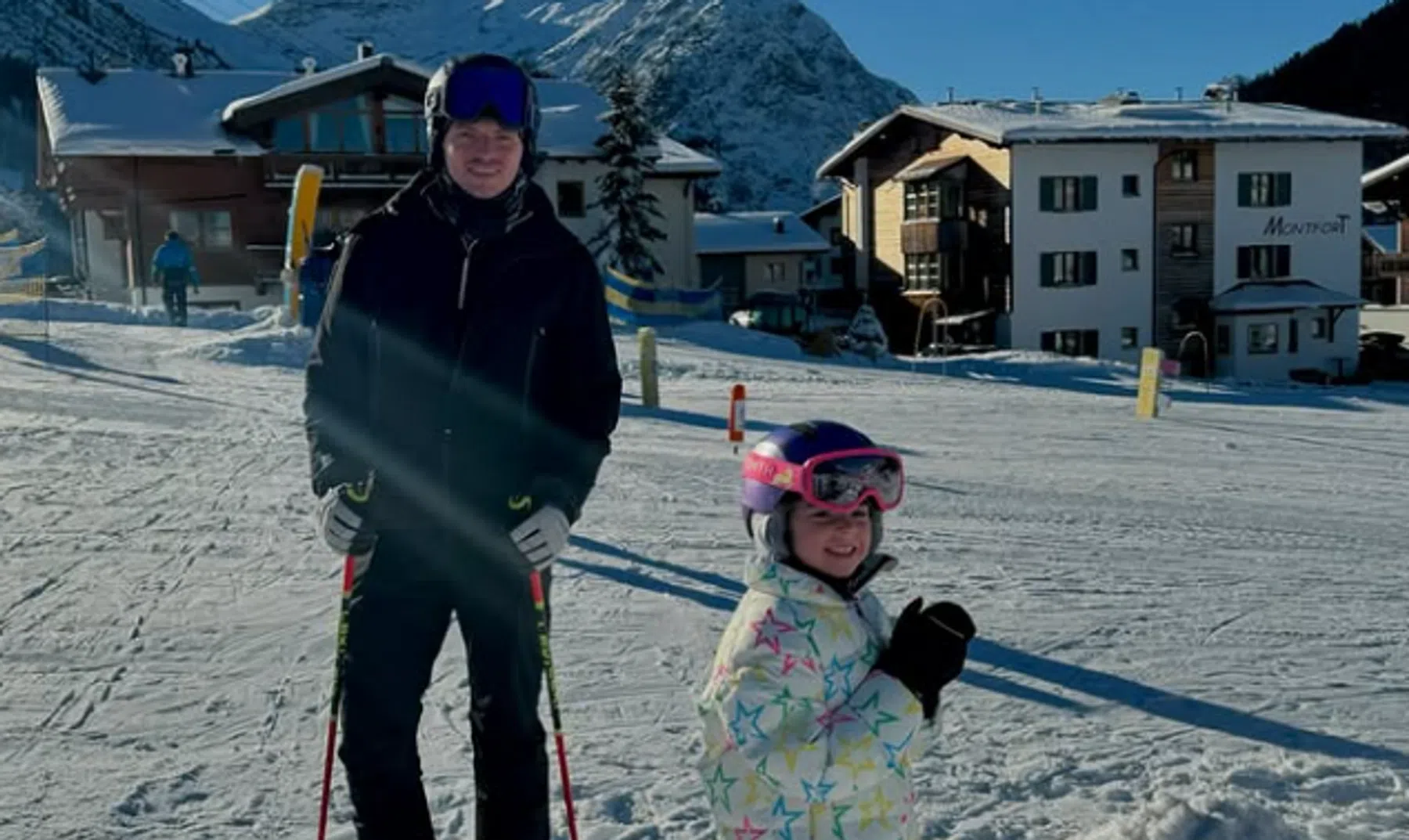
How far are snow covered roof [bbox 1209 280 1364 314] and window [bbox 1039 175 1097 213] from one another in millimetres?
5334

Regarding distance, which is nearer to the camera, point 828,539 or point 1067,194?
point 828,539

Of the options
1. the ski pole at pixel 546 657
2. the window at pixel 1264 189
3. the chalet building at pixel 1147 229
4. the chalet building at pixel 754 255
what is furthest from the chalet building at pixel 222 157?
the ski pole at pixel 546 657

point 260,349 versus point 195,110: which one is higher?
point 195,110

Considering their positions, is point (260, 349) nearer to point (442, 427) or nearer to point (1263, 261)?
point (442, 427)

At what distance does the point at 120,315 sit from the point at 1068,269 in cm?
2833

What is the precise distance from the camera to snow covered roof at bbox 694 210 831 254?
184 ft

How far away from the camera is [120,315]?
2545 centimetres

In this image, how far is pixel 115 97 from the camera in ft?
126

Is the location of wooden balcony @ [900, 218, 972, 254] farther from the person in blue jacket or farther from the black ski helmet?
the black ski helmet

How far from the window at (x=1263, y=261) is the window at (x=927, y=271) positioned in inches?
379

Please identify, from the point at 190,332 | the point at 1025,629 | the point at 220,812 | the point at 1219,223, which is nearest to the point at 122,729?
the point at 220,812

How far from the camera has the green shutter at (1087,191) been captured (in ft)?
137

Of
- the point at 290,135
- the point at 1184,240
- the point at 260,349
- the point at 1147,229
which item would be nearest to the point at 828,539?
the point at 260,349

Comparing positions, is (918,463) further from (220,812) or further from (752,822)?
(752,822)
